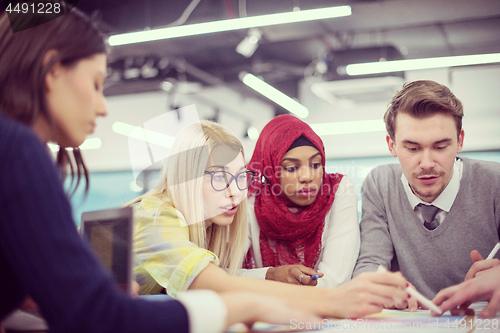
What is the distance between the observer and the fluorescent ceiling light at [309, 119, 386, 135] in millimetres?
6644

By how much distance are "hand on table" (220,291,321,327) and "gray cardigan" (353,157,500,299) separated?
69 centimetres

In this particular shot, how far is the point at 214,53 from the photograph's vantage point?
6.18 metres

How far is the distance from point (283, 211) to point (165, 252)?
593 mm

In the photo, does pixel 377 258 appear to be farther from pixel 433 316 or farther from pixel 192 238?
pixel 192 238

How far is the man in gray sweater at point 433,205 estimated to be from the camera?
1360 mm

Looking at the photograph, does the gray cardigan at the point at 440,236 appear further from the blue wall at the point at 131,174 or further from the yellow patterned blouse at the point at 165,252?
the blue wall at the point at 131,174

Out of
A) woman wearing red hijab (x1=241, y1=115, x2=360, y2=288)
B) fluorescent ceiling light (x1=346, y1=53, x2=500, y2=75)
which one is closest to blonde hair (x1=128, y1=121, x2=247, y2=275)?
woman wearing red hijab (x1=241, y1=115, x2=360, y2=288)

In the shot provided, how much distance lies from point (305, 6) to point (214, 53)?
2461 mm

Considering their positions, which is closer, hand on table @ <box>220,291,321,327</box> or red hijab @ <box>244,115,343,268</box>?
hand on table @ <box>220,291,321,327</box>

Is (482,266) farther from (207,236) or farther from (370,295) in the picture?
(207,236)

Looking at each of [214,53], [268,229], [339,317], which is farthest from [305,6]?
[339,317]

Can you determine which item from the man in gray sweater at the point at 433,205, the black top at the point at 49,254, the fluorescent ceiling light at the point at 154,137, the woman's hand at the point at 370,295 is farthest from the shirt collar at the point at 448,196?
the black top at the point at 49,254

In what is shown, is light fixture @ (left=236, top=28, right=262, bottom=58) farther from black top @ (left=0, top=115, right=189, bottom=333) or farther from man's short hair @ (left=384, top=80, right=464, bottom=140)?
black top @ (left=0, top=115, right=189, bottom=333)

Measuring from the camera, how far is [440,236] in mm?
1396
